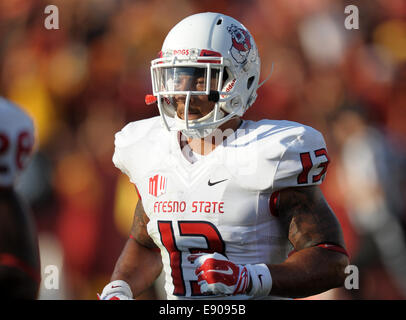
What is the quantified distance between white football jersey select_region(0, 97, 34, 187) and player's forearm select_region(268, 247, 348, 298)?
32.5 inches

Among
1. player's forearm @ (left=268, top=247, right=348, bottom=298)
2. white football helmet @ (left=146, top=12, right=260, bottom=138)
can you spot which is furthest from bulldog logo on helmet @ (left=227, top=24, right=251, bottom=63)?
player's forearm @ (left=268, top=247, right=348, bottom=298)

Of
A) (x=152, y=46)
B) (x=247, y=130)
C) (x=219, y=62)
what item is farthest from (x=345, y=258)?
(x=152, y=46)

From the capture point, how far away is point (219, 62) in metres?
2.20

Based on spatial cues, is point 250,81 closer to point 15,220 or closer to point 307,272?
point 307,272

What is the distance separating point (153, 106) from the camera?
13.1ft

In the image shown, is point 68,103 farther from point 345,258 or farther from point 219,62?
point 345,258

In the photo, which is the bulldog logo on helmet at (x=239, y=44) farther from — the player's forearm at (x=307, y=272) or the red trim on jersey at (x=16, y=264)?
the red trim on jersey at (x=16, y=264)

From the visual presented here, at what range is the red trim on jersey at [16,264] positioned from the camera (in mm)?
1547

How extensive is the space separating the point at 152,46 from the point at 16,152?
260 centimetres

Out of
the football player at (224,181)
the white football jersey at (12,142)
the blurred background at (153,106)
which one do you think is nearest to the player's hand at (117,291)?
the football player at (224,181)

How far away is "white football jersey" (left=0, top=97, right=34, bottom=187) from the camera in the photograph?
161cm

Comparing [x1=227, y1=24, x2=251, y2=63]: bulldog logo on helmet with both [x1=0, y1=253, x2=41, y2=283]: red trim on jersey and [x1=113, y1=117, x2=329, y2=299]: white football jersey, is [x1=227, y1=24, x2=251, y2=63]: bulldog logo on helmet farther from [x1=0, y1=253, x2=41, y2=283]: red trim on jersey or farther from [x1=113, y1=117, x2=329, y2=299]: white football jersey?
[x1=0, y1=253, x2=41, y2=283]: red trim on jersey

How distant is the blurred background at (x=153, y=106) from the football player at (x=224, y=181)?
146 centimetres

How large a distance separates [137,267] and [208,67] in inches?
30.8
